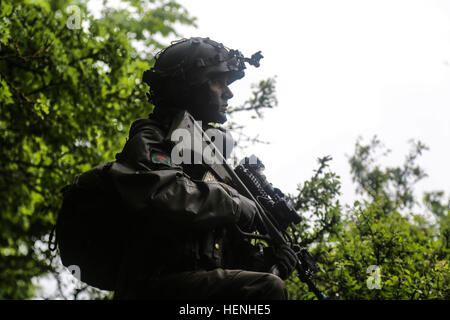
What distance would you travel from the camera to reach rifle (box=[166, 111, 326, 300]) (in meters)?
2.57

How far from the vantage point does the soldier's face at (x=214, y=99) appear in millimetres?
2850

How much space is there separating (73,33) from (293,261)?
4743 mm

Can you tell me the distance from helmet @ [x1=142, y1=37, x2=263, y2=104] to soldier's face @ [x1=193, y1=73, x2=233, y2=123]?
52 mm

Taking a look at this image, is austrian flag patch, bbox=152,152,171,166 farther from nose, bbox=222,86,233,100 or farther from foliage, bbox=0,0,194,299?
foliage, bbox=0,0,194,299

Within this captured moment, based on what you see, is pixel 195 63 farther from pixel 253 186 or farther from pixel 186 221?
pixel 186 221

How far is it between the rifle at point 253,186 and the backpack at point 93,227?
1.44ft

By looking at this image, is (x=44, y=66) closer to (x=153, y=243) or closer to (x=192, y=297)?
(x=153, y=243)

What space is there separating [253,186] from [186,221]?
2.44 feet

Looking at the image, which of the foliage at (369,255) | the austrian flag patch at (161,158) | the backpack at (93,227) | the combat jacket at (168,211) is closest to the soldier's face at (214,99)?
the combat jacket at (168,211)

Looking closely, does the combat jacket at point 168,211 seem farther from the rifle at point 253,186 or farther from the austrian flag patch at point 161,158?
the rifle at point 253,186

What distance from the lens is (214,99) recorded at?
2.86m

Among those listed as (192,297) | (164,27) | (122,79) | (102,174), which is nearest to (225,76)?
(102,174)

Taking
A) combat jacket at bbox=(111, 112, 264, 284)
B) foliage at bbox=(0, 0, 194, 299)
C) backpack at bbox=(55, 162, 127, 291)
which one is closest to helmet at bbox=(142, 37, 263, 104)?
combat jacket at bbox=(111, 112, 264, 284)

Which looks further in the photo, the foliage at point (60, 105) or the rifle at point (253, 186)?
the foliage at point (60, 105)
